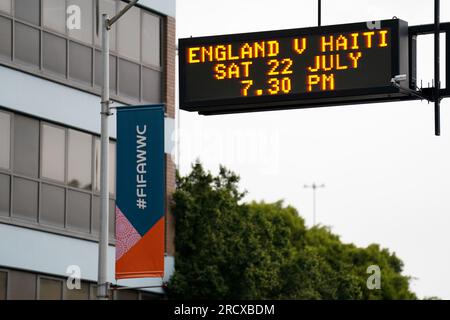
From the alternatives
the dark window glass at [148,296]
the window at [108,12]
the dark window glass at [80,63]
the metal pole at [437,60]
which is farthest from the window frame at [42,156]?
the metal pole at [437,60]

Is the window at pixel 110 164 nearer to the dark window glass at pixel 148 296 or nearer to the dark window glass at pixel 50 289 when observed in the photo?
the dark window glass at pixel 50 289

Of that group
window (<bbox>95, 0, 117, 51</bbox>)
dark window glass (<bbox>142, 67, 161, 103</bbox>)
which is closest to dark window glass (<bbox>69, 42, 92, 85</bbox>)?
window (<bbox>95, 0, 117, 51</bbox>)

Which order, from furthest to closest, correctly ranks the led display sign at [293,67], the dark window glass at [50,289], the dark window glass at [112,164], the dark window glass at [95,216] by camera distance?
1. the dark window glass at [112,164]
2. the dark window glass at [95,216]
3. the dark window glass at [50,289]
4. the led display sign at [293,67]

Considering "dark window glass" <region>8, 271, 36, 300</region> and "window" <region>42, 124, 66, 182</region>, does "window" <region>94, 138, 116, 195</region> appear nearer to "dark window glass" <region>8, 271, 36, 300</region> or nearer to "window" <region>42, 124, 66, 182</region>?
"window" <region>42, 124, 66, 182</region>

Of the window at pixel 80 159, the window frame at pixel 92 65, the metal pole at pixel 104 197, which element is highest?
the window frame at pixel 92 65

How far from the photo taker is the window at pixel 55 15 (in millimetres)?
34406

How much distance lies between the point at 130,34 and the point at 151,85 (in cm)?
175

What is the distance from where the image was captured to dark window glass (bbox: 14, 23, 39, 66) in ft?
110

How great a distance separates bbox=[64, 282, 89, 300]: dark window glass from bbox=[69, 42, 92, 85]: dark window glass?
471 cm

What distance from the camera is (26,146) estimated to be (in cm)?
3372

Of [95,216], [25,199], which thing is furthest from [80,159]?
[25,199]

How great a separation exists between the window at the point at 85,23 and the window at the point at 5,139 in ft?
10.6

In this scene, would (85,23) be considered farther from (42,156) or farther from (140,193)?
(140,193)
